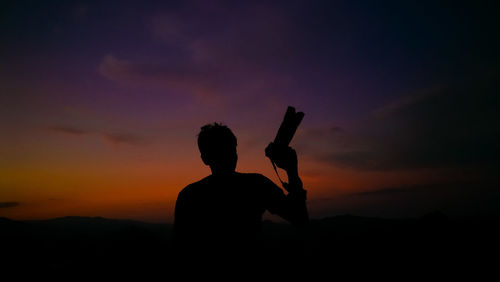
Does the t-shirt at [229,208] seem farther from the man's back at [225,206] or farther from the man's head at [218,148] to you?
the man's head at [218,148]

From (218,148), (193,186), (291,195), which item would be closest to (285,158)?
(291,195)

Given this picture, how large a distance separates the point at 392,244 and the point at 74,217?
21121cm

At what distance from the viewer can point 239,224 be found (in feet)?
7.55

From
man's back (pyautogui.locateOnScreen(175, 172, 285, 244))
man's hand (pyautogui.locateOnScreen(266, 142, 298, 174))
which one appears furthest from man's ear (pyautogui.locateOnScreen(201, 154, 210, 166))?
man's hand (pyautogui.locateOnScreen(266, 142, 298, 174))

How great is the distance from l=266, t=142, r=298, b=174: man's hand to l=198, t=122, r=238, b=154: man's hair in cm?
51

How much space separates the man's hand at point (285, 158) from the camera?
2.82 metres

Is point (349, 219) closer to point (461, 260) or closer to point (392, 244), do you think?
point (392, 244)

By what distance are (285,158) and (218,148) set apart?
2.59ft

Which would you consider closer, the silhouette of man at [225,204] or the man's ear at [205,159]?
the silhouette of man at [225,204]

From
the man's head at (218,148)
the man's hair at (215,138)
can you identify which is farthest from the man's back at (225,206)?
the man's hair at (215,138)

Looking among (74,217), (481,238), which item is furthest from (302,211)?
(74,217)

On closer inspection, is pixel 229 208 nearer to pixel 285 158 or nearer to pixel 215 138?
pixel 215 138

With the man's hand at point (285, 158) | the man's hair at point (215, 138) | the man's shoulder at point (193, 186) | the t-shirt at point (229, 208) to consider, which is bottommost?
the t-shirt at point (229, 208)

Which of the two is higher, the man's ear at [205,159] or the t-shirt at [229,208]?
the man's ear at [205,159]
